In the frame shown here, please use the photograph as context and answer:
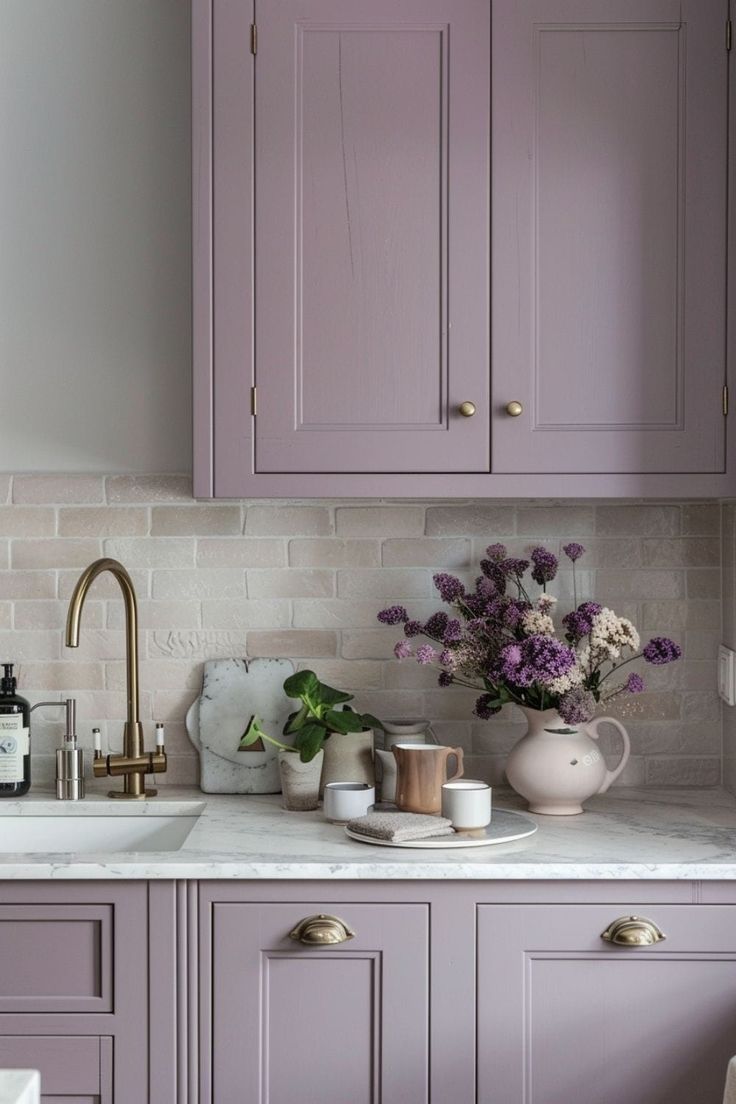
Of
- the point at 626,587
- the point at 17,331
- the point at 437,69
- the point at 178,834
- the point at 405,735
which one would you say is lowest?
the point at 178,834

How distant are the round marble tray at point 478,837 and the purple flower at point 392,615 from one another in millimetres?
399

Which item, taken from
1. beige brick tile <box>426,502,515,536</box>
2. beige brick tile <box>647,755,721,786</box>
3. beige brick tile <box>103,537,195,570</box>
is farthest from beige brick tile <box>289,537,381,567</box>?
beige brick tile <box>647,755,721,786</box>

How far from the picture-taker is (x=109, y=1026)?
1.79m

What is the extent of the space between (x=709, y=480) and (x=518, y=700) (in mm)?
491

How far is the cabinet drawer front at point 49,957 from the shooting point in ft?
5.90

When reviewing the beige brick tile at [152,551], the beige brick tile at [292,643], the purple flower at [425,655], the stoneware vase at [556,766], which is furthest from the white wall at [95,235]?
the stoneware vase at [556,766]

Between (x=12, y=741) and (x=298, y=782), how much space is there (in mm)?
538

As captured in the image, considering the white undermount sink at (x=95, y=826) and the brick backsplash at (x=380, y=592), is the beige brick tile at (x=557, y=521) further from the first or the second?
the white undermount sink at (x=95, y=826)

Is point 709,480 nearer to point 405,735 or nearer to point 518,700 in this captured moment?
point 518,700

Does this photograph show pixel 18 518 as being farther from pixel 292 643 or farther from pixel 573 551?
pixel 573 551

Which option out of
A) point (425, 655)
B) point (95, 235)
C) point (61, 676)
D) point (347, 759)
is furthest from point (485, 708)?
point (95, 235)

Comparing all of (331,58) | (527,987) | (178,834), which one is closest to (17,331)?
(331,58)

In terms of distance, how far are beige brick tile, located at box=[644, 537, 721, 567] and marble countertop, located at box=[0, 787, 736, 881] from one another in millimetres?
480

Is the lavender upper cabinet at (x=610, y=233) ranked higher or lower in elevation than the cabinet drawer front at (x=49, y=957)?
higher
